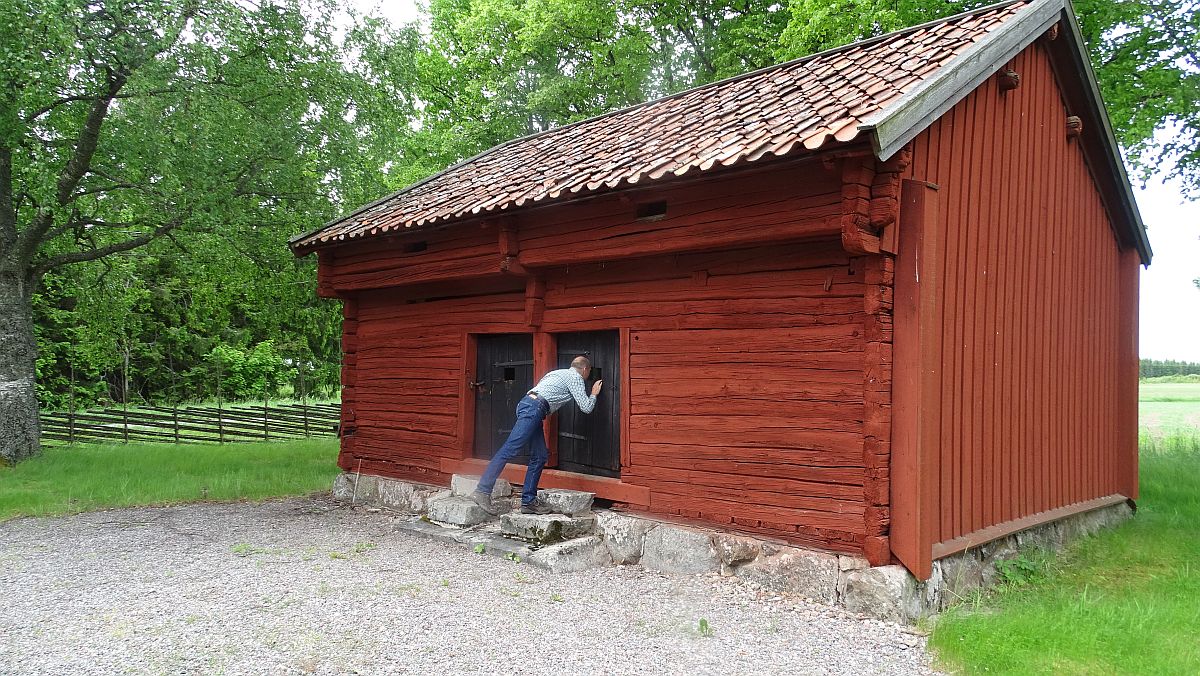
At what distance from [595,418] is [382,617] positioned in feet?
9.89

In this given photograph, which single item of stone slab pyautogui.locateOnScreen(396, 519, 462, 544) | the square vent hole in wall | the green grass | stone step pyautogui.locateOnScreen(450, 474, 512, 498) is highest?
the square vent hole in wall

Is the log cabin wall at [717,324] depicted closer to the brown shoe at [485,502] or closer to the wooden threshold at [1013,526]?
the wooden threshold at [1013,526]

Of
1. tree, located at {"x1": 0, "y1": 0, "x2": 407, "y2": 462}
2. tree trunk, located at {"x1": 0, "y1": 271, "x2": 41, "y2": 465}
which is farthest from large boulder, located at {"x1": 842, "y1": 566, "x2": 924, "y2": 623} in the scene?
tree trunk, located at {"x1": 0, "y1": 271, "x2": 41, "y2": 465}

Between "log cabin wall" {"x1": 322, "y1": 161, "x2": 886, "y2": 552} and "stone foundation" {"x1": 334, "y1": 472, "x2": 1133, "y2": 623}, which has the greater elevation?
"log cabin wall" {"x1": 322, "y1": 161, "x2": 886, "y2": 552}

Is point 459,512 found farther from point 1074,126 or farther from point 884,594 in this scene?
point 1074,126

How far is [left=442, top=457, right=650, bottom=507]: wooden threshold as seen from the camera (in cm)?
724

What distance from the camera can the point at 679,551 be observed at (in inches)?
265

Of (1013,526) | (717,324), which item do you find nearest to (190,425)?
(717,324)

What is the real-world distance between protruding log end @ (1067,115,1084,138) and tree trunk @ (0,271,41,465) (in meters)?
13.8

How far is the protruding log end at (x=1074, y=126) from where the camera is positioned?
7.83 m

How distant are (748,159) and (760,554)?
3.01 m

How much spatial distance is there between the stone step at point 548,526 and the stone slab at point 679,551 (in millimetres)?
593

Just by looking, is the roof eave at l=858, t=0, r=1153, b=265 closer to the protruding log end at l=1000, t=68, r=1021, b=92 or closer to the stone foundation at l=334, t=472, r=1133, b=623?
the protruding log end at l=1000, t=68, r=1021, b=92

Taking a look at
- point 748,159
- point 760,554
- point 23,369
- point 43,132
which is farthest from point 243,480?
point 748,159
